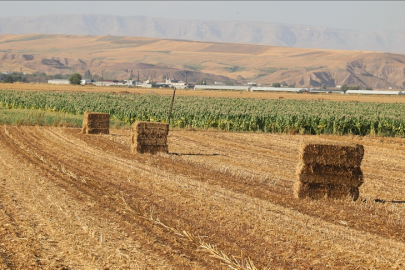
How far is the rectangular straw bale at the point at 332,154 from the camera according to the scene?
1415cm

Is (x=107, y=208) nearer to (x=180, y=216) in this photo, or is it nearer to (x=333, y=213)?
(x=180, y=216)

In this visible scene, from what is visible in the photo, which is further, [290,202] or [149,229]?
[290,202]

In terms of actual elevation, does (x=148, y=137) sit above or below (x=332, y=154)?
below

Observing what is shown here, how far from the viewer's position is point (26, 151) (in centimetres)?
2088

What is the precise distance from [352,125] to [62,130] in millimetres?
16124

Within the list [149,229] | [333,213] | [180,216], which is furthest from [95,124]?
[149,229]

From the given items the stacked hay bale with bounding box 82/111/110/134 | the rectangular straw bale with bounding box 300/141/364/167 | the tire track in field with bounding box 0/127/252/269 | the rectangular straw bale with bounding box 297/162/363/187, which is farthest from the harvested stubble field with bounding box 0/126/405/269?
the stacked hay bale with bounding box 82/111/110/134

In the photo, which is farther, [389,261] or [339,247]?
[339,247]

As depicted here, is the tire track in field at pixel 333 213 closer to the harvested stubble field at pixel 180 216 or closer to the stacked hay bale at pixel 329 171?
the harvested stubble field at pixel 180 216

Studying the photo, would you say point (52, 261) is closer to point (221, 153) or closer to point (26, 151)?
point (26, 151)

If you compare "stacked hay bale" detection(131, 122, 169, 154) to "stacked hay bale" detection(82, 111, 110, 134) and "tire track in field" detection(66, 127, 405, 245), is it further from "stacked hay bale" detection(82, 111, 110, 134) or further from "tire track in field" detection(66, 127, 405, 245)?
"stacked hay bale" detection(82, 111, 110, 134)

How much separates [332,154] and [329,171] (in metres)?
0.40

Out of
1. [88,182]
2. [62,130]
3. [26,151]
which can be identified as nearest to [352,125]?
[62,130]

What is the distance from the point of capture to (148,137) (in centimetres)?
2180
